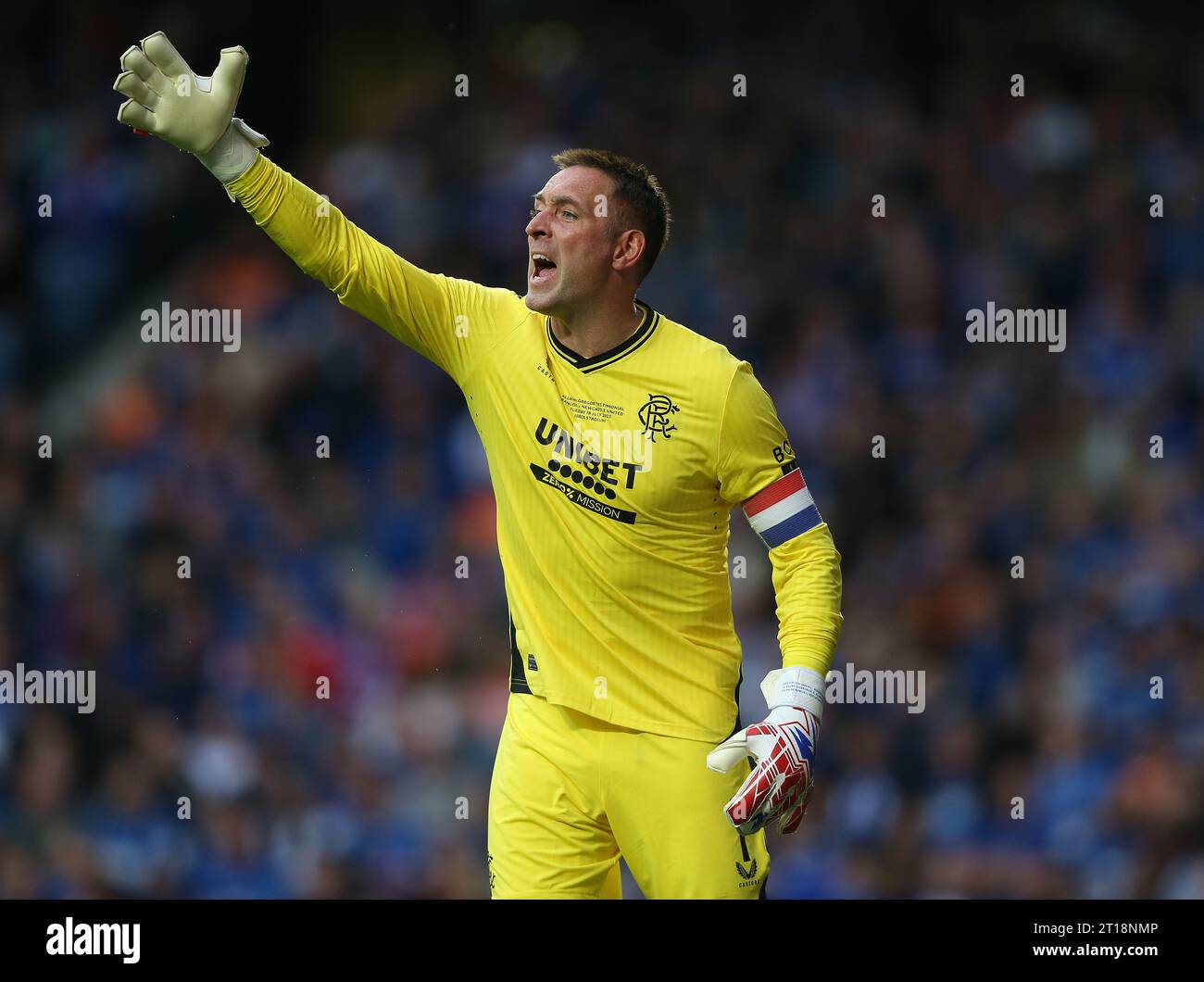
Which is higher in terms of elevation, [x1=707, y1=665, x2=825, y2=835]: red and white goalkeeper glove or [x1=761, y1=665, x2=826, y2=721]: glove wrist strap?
[x1=761, y1=665, x2=826, y2=721]: glove wrist strap

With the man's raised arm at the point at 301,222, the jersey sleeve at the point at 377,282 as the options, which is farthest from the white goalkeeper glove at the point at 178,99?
the jersey sleeve at the point at 377,282

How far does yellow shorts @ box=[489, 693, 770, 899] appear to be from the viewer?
4621 millimetres

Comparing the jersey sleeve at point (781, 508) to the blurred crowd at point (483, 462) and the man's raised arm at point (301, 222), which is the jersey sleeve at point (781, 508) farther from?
the blurred crowd at point (483, 462)

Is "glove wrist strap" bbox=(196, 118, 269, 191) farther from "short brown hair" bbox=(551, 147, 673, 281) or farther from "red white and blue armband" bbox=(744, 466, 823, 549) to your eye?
"red white and blue armband" bbox=(744, 466, 823, 549)

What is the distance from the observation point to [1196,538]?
8.67 meters

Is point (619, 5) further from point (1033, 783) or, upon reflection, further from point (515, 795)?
point (515, 795)

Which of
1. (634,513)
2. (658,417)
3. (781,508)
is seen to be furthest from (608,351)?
(781,508)

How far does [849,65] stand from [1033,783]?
4.14 metres

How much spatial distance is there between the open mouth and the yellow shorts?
1.25 meters

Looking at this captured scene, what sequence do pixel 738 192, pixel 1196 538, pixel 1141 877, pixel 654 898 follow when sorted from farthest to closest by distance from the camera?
pixel 738 192 → pixel 1196 538 → pixel 1141 877 → pixel 654 898

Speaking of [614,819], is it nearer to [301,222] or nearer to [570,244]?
[570,244]

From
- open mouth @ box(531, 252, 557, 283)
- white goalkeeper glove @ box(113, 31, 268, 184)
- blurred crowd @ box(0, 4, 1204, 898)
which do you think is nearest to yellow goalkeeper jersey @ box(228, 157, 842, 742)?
white goalkeeper glove @ box(113, 31, 268, 184)

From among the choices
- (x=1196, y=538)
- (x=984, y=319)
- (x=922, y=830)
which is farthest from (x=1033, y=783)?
(x=984, y=319)

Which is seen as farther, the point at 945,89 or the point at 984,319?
the point at 945,89
